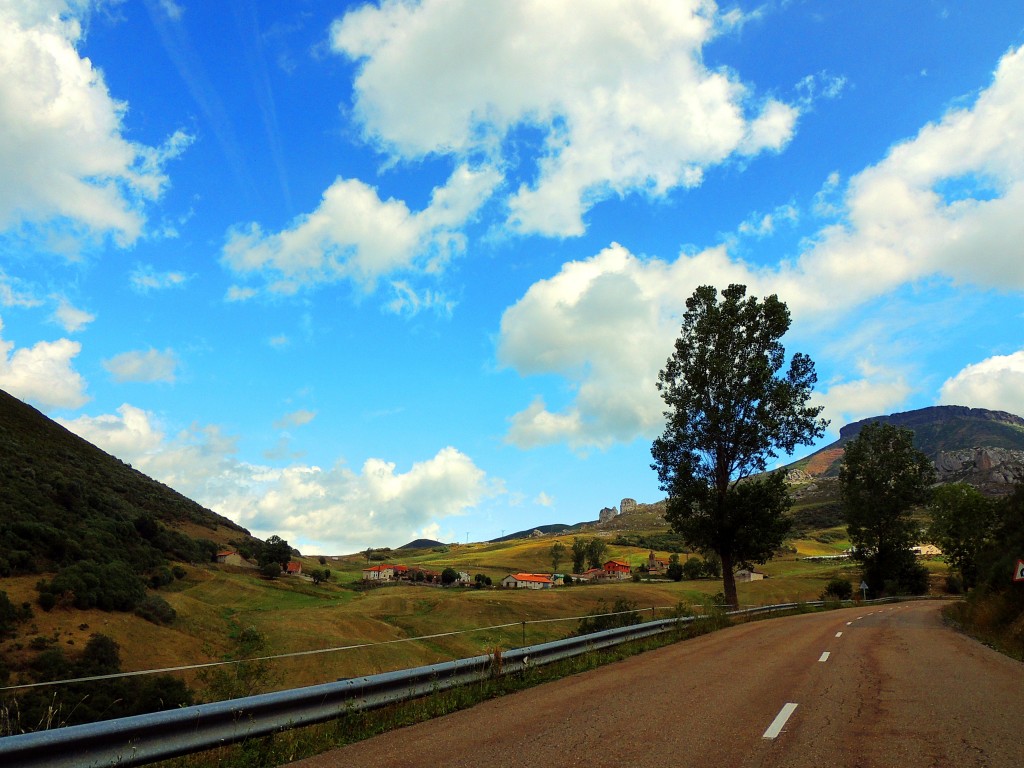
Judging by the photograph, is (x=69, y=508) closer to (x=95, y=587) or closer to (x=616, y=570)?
(x=95, y=587)

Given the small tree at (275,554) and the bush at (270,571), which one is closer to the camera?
the bush at (270,571)

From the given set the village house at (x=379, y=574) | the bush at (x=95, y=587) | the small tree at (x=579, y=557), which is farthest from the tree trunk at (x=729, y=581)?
the small tree at (x=579, y=557)

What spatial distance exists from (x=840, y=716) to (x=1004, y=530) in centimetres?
3131

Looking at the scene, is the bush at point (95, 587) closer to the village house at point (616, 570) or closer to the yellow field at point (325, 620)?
the yellow field at point (325, 620)

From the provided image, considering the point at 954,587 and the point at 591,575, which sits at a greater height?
the point at 954,587

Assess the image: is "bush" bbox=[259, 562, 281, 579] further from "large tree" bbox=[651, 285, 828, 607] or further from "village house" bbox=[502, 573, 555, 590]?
"large tree" bbox=[651, 285, 828, 607]

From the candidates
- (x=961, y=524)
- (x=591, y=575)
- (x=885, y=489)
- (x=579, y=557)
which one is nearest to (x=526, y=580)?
(x=591, y=575)

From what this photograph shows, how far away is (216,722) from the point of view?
6500 mm

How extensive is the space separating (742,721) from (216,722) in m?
6.05

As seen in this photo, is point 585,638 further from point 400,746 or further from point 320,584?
point 320,584

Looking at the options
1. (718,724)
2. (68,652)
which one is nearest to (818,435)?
(718,724)

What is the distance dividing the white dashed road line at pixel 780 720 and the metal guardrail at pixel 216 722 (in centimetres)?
494

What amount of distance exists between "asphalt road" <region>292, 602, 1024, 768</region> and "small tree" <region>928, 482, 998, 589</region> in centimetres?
5792

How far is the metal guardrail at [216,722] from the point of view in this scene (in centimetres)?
512
